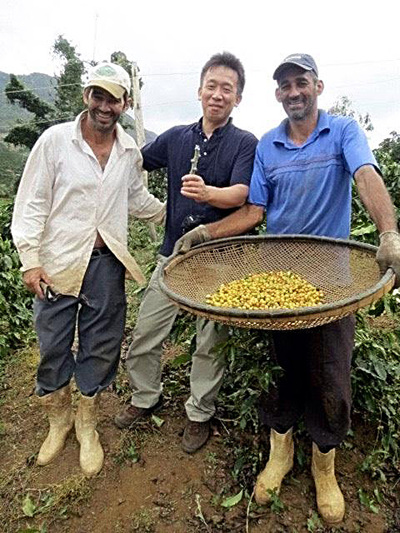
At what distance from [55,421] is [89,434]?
0.65ft

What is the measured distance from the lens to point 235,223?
2186 mm

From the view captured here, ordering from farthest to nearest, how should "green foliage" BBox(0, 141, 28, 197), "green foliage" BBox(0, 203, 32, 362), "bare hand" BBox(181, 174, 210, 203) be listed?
"green foliage" BBox(0, 141, 28, 197), "green foliage" BBox(0, 203, 32, 362), "bare hand" BBox(181, 174, 210, 203)

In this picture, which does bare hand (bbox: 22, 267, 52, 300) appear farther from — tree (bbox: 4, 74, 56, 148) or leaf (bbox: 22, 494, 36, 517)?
tree (bbox: 4, 74, 56, 148)

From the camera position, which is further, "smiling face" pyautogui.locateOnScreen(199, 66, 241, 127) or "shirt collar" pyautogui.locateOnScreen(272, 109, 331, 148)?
"smiling face" pyautogui.locateOnScreen(199, 66, 241, 127)

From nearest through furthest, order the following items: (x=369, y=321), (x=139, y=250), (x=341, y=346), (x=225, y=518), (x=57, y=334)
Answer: (x=341, y=346), (x=225, y=518), (x=57, y=334), (x=369, y=321), (x=139, y=250)

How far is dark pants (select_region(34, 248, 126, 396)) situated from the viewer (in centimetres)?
218

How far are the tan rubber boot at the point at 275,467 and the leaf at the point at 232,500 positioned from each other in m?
0.07

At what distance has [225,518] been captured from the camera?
2037 millimetres

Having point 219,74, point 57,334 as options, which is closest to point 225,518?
point 57,334

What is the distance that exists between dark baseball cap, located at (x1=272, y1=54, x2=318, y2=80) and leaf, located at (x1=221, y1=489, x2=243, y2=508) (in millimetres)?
1888

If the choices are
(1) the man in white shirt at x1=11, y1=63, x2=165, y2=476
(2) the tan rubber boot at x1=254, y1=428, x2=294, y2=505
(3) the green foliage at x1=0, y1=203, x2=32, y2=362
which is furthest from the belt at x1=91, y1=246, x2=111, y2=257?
(3) the green foliage at x1=0, y1=203, x2=32, y2=362

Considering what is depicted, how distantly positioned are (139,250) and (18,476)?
199 inches

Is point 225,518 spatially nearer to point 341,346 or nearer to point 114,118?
point 341,346

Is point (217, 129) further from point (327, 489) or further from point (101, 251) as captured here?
point (327, 489)
